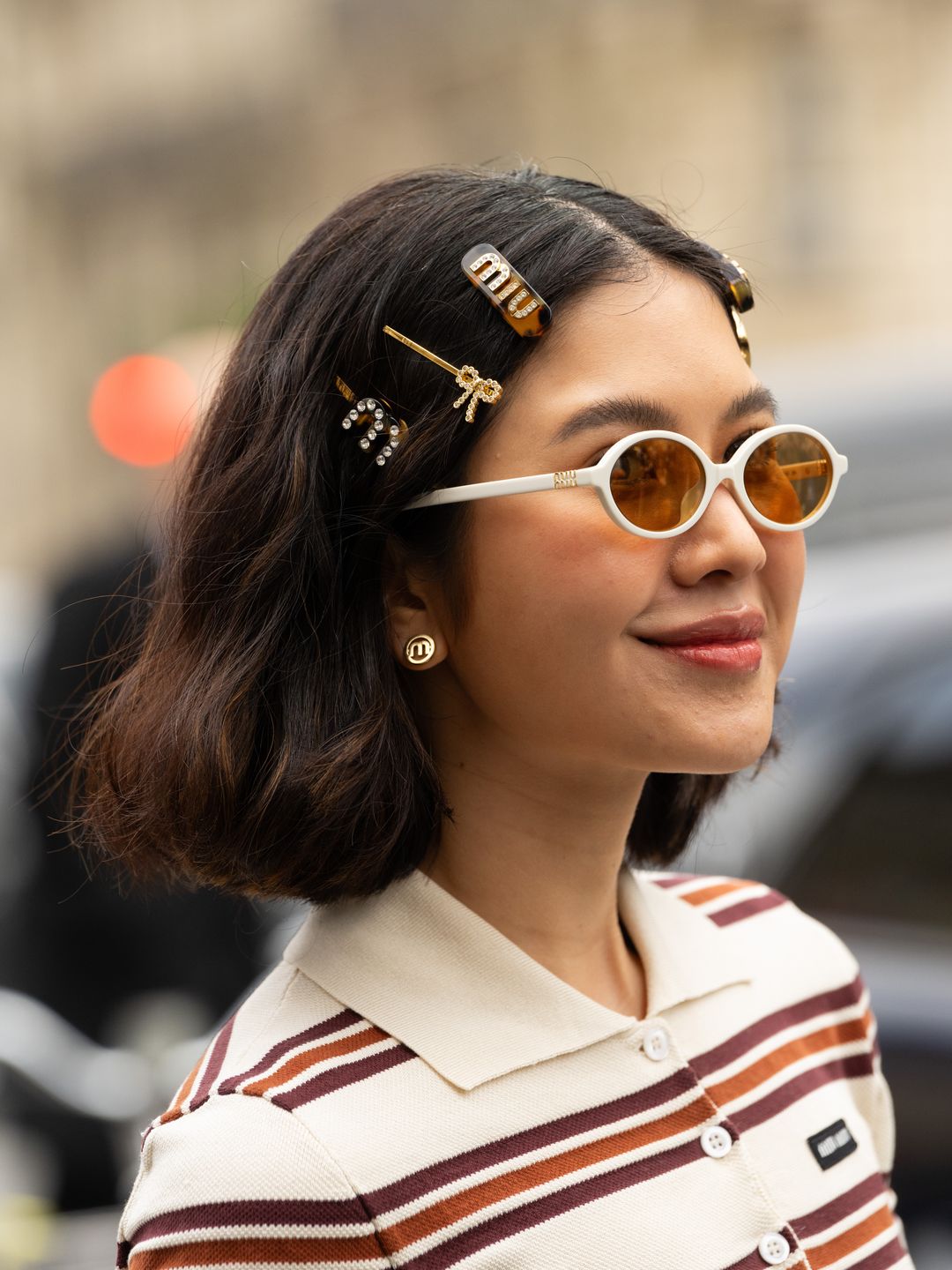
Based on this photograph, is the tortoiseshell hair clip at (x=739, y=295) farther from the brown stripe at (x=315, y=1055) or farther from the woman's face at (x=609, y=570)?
the brown stripe at (x=315, y=1055)

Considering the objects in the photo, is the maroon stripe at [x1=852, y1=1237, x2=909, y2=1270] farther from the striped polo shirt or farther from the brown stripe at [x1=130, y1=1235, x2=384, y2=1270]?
the brown stripe at [x1=130, y1=1235, x2=384, y2=1270]

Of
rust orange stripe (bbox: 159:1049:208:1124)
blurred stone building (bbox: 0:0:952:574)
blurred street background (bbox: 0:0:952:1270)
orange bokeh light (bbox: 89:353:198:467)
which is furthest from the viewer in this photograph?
blurred stone building (bbox: 0:0:952:574)

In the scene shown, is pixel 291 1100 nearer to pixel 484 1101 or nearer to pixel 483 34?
pixel 484 1101

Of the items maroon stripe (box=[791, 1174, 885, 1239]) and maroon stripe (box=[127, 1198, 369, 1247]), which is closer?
→ maroon stripe (box=[127, 1198, 369, 1247])

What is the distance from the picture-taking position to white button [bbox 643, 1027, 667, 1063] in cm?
172

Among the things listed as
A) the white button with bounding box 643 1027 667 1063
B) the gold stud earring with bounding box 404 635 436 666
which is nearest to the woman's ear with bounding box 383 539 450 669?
the gold stud earring with bounding box 404 635 436 666

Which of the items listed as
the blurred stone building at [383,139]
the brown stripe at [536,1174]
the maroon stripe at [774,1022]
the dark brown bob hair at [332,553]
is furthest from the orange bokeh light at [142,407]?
the blurred stone building at [383,139]

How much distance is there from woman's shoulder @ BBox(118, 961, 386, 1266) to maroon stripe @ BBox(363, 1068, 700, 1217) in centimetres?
4

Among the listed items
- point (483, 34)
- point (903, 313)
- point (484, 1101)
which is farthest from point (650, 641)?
point (483, 34)

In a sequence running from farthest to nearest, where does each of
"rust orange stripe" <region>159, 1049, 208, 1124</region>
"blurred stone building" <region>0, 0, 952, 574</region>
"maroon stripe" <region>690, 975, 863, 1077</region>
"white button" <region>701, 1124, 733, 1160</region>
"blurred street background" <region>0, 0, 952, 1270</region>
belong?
"blurred stone building" <region>0, 0, 952, 574</region> → "blurred street background" <region>0, 0, 952, 1270</region> → "maroon stripe" <region>690, 975, 863, 1077</region> → "white button" <region>701, 1124, 733, 1160</region> → "rust orange stripe" <region>159, 1049, 208, 1124</region>

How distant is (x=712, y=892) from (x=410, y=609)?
64 cm

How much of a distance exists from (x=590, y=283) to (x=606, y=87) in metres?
16.5

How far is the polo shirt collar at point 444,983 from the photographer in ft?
5.35

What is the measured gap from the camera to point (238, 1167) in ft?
4.87
